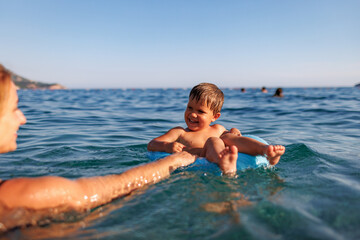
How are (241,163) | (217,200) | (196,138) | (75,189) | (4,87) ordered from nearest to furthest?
(4,87)
(75,189)
(217,200)
(241,163)
(196,138)

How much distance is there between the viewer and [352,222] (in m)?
1.88

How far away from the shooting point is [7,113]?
5.84ft

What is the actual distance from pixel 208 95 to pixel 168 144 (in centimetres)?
89

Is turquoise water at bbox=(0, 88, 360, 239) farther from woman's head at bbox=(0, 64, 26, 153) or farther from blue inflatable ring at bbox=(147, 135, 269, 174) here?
woman's head at bbox=(0, 64, 26, 153)

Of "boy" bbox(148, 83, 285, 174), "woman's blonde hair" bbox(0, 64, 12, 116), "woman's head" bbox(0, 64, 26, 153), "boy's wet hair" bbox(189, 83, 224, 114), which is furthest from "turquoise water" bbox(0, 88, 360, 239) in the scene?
"boy's wet hair" bbox(189, 83, 224, 114)

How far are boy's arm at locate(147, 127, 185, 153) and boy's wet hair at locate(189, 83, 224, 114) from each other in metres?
0.51

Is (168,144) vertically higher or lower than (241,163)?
higher

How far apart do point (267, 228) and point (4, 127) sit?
71.6 inches

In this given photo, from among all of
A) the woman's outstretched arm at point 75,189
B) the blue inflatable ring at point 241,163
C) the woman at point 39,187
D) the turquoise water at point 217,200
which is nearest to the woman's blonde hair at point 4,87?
the woman at point 39,187

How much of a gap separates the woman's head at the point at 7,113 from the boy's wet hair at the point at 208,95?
2273 mm

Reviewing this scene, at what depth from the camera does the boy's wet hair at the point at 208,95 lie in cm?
372

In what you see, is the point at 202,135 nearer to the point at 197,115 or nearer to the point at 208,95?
the point at 197,115

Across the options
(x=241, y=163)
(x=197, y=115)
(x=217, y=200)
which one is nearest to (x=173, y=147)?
(x=197, y=115)

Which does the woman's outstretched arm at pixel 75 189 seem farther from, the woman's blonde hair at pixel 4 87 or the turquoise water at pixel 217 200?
the woman's blonde hair at pixel 4 87
